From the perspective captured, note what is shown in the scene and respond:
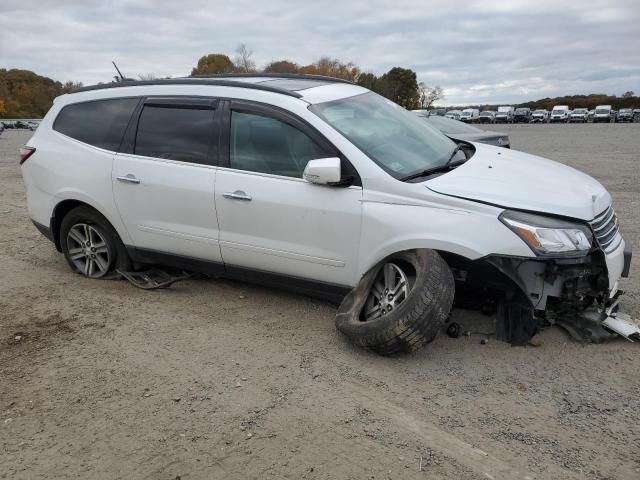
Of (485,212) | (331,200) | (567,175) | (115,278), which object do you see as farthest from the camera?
(115,278)

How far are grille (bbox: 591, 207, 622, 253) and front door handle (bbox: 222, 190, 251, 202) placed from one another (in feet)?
8.18

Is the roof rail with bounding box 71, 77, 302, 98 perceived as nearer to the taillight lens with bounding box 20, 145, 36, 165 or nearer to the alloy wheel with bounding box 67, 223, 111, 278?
the taillight lens with bounding box 20, 145, 36, 165

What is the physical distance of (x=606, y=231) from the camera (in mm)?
3857

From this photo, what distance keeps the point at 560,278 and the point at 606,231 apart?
52 cm

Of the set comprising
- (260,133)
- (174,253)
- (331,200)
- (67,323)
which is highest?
(260,133)

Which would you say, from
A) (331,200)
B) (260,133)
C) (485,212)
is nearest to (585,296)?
(485,212)

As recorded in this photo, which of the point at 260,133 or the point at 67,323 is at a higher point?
the point at 260,133

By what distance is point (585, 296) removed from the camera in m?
3.84

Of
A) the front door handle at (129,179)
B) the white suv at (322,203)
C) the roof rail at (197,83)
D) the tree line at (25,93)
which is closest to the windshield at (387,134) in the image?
the white suv at (322,203)

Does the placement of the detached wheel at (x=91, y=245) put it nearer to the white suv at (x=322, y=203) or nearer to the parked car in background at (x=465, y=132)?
the white suv at (x=322, y=203)

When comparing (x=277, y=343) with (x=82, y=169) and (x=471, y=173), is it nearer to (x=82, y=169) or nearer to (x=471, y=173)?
(x=471, y=173)

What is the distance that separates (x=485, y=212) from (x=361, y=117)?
145cm

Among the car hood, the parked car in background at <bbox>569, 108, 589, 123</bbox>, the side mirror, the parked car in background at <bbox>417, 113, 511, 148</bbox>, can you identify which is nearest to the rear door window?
the side mirror

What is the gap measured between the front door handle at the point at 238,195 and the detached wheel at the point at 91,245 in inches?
58.0
